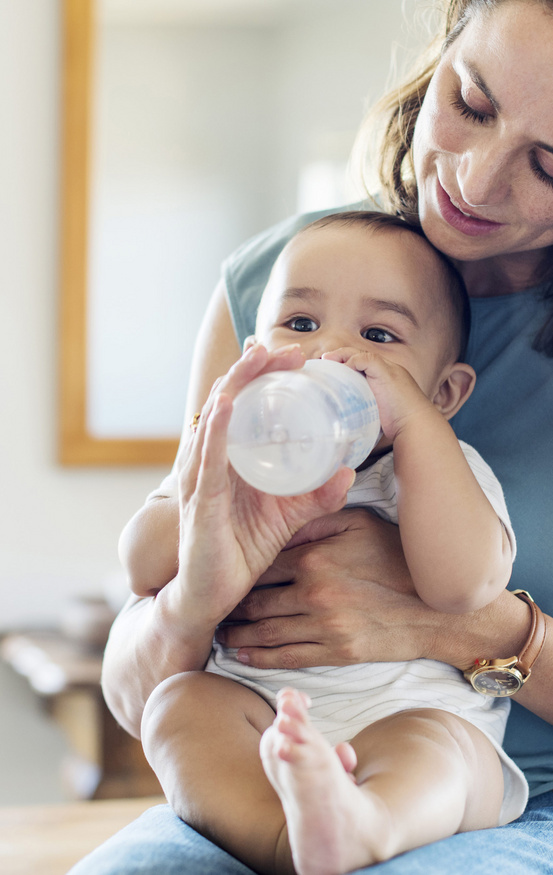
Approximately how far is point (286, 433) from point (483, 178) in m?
0.41

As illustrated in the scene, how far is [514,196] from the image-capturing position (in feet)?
3.23

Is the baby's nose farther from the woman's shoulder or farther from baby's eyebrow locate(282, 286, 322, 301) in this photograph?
the woman's shoulder

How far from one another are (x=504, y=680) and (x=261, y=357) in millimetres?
487

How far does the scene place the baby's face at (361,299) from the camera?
1.02 metres

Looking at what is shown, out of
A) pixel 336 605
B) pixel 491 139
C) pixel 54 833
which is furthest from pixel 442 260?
pixel 54 833

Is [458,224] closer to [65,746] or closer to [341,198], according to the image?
[341,198]

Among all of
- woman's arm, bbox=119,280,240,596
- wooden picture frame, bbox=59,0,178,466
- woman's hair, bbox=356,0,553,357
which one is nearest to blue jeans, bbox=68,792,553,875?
woman's arm, bbox=119,280,240,596

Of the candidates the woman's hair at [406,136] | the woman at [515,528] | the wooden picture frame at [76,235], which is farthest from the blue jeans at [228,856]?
the wooden picture frame at [76,235]

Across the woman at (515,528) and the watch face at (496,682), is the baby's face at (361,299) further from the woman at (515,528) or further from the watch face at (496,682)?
the watch face at (496,682)

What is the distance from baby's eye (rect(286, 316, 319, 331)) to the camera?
40.3 inches

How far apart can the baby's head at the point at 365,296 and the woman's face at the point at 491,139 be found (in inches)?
2.1

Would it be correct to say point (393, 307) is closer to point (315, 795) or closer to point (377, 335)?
point (377, 335)

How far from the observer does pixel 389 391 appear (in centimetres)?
91

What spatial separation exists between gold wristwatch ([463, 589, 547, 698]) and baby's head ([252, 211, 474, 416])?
0.32m
